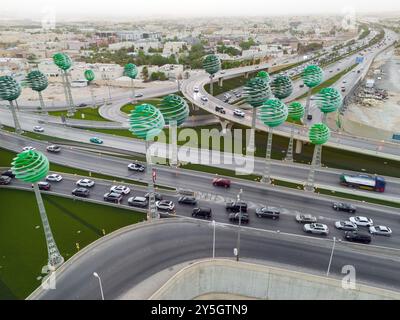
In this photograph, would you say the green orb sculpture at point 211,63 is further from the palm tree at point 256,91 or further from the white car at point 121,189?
the white car at point 121,189

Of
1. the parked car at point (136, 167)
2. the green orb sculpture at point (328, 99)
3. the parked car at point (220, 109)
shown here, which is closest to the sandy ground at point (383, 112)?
the parked car at point (220, 109)

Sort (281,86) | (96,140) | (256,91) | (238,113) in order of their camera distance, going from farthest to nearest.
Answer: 1. (238,113)
2. (96,140)
3. (281,86)
4. (256,91)

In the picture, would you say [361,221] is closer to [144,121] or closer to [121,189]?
[144,121]

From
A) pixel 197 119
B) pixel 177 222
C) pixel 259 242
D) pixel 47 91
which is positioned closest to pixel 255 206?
pixel 259 242

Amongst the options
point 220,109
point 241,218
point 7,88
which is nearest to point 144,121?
point 241,218

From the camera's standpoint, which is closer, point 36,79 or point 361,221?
point 361,221

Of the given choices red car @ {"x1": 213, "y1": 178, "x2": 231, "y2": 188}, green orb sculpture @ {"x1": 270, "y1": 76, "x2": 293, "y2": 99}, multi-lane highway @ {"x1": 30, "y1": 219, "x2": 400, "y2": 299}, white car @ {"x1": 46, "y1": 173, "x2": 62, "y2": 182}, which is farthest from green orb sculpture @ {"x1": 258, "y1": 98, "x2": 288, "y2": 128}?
white car @ {"x1": 46, "y1": 173, "x2": 62, "y2": 182}
